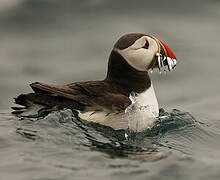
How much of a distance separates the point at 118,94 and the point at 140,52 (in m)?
0.67

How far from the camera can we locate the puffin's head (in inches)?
303

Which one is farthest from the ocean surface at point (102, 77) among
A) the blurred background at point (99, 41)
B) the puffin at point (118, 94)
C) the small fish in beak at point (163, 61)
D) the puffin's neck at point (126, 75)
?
the small fish in beak at point (163, 61)

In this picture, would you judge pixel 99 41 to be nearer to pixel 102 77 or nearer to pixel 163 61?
pixel 102 77

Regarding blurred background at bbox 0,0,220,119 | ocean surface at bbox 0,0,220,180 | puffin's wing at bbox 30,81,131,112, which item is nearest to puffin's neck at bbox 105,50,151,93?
puffin's wing at bbox 30,81,131,112

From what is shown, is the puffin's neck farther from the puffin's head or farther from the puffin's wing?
the puffin's wing

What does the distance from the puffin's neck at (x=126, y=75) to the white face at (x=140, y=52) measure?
0.22 ft

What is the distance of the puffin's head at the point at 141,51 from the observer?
7.70 m

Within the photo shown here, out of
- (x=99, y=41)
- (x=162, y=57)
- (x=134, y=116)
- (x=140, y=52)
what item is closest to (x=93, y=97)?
(x=134, y=116)

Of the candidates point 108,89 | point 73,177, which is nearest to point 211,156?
point 108,89

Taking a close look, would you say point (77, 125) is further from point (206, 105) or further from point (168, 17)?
point (168, 17)

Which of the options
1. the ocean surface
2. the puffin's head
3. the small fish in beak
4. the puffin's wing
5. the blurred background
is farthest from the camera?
the blurred background

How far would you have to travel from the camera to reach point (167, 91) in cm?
1088

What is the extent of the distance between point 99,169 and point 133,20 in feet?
23.9

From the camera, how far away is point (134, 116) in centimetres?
737
